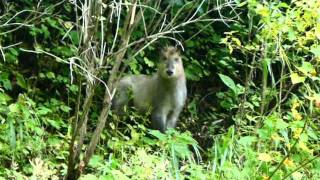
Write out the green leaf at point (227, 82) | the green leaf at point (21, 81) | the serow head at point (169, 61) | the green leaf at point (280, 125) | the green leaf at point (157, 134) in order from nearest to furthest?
the green leaf at point (280, 125)
the green leaf at point (157, 134)
the green leaf at point (227, 82)
the green leaf at point (21, 81)
the serow head at point (169, 61)

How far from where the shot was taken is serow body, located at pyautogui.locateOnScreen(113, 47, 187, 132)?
8516 millimetres

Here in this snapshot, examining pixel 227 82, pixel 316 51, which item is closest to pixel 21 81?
pixel 227 82

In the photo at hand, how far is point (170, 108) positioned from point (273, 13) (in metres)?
3.75

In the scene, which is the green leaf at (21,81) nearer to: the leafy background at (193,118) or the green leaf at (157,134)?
the leafy background at (193,118)

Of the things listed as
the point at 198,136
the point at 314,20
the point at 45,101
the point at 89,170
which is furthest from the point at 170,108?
the point at 314,20

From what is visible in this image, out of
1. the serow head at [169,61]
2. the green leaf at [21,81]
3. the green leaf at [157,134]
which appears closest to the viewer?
the green leaf at [157,134]

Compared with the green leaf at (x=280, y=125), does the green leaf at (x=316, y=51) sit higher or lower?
higher

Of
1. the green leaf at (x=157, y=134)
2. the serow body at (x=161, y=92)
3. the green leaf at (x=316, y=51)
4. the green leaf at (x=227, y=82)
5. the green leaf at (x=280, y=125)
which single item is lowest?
the serow body at (x=161, y=92)

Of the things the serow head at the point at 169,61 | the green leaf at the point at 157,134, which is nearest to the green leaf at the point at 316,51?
the green leaf at the point at 157,134

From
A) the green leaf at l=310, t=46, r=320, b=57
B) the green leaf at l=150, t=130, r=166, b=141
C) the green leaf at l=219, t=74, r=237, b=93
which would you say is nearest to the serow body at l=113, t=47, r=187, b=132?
the green leaf at l=219, t=74, r=237, b=93

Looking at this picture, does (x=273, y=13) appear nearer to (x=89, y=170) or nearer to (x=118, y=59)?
(x=118, y=59)

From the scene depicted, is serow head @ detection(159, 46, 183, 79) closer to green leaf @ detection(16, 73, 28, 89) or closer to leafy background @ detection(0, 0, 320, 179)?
leafy background @ detection(0, 0, 320, 179)

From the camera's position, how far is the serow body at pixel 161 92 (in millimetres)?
8516

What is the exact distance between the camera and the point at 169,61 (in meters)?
8.50
